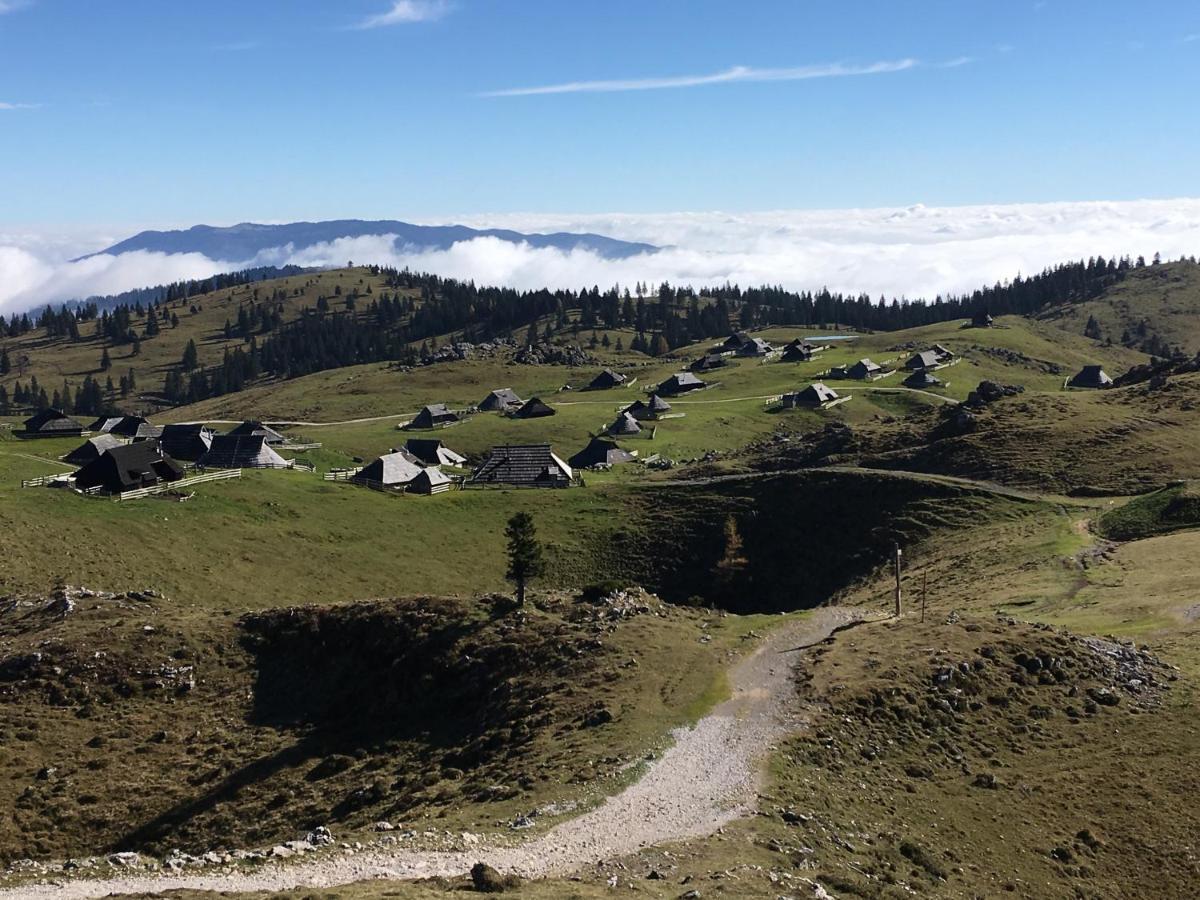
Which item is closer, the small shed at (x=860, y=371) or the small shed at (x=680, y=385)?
the small shed at (x=680, y=385)

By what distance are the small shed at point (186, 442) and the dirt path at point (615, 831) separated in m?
89.4

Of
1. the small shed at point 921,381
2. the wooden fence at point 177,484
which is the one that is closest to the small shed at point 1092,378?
the small shed at point 921,381

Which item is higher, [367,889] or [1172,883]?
[367,889]

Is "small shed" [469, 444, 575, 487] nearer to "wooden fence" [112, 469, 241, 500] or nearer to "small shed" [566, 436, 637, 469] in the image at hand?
"small shed" [566, 436, 637, 469]

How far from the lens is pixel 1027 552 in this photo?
263 feet

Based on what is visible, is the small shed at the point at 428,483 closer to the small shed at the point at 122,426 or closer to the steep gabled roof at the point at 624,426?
the steep gabled roof at the point at 624,426

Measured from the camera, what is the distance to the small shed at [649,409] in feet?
536

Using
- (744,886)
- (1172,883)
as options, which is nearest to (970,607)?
(1172,883)

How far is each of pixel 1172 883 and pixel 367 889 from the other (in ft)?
90.7

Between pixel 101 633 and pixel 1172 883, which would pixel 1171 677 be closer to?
pixel 1172 883

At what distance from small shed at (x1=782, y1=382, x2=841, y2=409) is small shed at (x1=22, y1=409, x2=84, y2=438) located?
105 meters

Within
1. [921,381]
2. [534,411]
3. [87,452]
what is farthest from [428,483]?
[921,381]

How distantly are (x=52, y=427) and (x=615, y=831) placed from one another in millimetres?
127103

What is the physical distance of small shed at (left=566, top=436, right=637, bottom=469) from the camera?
128 m
